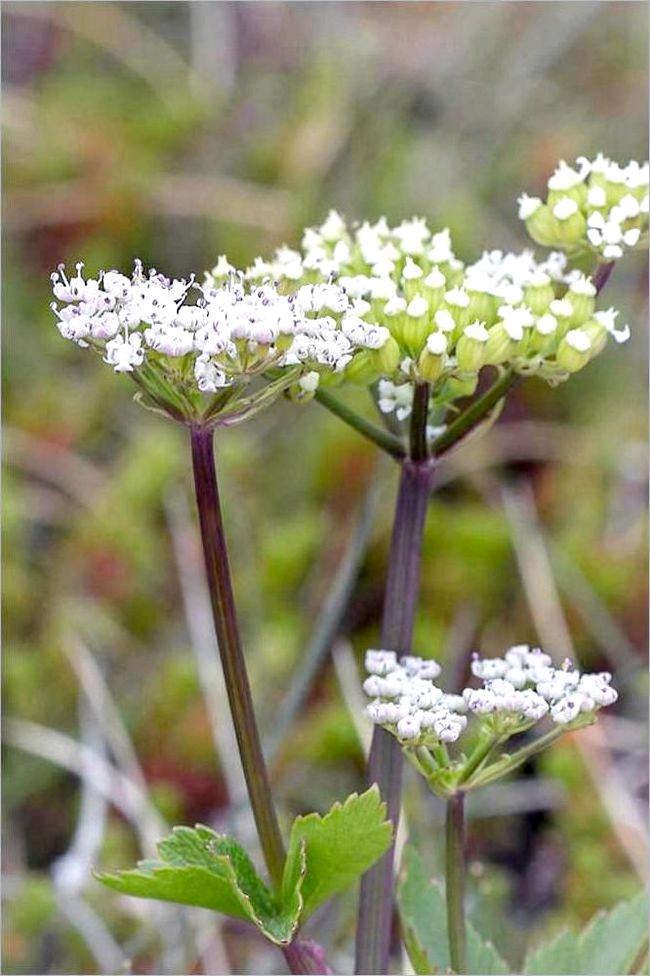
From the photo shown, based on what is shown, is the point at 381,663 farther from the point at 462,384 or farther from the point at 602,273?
the point at 602,273

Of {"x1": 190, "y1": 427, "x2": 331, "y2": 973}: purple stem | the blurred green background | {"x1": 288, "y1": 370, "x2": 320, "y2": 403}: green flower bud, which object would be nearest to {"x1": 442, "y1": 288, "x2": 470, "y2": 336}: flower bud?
{"x1": 288, "y1": 370, "x2": 320, "y2": 403}: green flower bud

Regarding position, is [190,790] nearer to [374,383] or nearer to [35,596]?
[35,596]

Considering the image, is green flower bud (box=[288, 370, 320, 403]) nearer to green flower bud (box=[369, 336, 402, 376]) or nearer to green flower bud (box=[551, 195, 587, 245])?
green flower bud (box=[369, 336, 402, 376])

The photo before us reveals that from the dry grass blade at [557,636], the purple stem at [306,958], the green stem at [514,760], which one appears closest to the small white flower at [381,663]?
the green stem at [514,760]

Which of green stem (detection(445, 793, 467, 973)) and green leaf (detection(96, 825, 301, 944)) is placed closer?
green leaf (detection(96, 825, 301, 944))

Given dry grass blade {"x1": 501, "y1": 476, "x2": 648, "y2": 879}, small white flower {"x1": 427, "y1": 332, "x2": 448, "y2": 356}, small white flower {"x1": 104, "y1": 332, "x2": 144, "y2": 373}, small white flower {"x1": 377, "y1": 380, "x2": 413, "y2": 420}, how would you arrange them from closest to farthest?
small white flower {"x1": 104, "y1": 332, "x2": 144, "y2": 373} < small white flower {"x1": 427, "y1": 332, "x2": 448, "y2": 356} < small white flower {"x1": 377, "y1": 380, "x2": 413, "y2": 420} < dry grass blade {"x1": 501, "y1": 476, "x2": 648, "y2": 879}

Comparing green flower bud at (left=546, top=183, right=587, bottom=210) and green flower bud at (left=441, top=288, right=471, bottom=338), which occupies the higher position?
green flower bud at (left=546, top=183, right=587, bottom=210)

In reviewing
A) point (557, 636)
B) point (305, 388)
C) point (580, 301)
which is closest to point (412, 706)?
point (305, 388)
